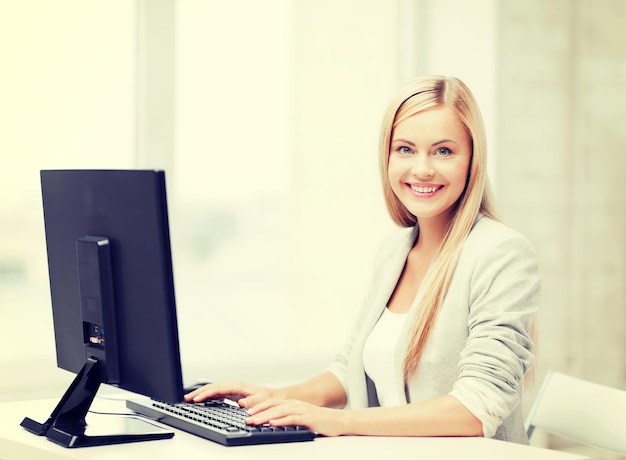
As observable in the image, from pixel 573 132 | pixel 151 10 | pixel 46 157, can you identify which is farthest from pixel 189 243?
pixel 573 132

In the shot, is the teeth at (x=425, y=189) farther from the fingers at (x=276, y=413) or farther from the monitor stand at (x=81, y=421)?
the monitor stand at (x=81, y=421)

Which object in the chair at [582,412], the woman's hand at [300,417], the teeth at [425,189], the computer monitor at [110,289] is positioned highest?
the teeth at [425,189]

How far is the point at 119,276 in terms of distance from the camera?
1621mm

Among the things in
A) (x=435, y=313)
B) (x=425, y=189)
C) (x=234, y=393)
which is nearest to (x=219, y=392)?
(x=234, y=393)

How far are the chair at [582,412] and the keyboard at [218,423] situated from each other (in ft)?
2.41

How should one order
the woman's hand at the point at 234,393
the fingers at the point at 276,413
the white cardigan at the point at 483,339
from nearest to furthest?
the fingers at the point at 276,413
the white cardigan at the point at 483,339
the woman's hand at the point at 234,393

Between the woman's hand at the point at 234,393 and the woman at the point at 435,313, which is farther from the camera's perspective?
the woman's hand at the point at 234,393

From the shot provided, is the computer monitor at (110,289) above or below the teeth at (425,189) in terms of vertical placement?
below

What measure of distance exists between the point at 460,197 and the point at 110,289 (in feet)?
2.75

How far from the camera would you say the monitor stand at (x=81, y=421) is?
1622 mm

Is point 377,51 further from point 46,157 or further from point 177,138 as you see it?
point 46,157

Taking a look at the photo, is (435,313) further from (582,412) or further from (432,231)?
(582,412)

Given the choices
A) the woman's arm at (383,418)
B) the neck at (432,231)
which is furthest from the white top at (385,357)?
the woman's arm at (383,418)

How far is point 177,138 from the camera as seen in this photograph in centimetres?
303
